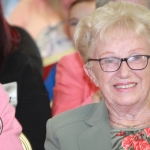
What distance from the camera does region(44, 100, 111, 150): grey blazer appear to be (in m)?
2.16

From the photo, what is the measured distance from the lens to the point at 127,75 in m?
2.07

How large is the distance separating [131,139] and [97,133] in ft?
0.55

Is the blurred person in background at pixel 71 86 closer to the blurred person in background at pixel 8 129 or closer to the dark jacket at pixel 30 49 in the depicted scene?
the dark jacket at pixel 30 49

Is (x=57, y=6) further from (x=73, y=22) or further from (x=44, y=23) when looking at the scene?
(x=73, y=22)

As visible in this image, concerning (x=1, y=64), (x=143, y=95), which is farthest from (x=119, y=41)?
(x=1, y=64)

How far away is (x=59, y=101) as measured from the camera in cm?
304

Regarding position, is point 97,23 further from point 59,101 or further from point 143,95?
point 59,101

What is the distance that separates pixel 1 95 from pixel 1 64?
1.99 feet

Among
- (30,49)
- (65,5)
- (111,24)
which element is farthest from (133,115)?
(65,5)

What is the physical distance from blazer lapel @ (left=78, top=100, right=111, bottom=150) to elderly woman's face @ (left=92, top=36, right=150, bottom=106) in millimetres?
146

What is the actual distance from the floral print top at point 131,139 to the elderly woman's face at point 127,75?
14 centimetres

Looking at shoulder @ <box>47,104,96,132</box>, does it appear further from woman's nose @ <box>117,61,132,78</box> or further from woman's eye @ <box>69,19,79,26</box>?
woman's eye @ <box>69,19,79,26</box>

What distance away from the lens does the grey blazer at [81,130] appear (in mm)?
2158

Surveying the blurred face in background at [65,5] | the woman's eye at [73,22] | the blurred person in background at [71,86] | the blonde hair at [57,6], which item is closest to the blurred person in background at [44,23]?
the blonde hair at [57,6]
